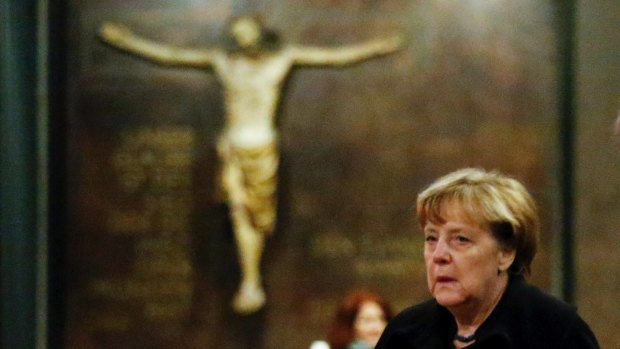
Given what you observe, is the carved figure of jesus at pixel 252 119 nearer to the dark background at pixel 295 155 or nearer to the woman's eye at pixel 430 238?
the dark background at pixel 295 155

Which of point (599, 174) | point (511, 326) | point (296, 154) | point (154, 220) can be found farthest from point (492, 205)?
point (154, 220)

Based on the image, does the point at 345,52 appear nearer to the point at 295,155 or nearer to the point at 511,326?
the point at 295,155

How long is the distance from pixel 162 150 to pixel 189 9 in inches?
37.8

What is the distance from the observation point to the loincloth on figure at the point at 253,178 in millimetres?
7410

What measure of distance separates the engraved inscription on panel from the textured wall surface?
257cm

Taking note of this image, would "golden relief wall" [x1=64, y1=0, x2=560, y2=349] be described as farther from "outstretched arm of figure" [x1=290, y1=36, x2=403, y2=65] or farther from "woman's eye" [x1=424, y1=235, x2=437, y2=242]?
"woman's eye" [x1=424, y1=235, x2=437, y2=242]

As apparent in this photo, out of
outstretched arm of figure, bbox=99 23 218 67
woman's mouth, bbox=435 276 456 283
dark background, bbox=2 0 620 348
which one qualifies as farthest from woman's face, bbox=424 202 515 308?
outstretched arm of figure, bbox=99 23 218 67

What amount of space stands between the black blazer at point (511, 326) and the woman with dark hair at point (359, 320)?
2711mm

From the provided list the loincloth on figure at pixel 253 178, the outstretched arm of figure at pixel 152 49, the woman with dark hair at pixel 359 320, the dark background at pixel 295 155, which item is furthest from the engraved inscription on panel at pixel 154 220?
the woman with dark hair at pixel 359 320

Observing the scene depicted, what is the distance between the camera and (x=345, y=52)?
24.6 feet

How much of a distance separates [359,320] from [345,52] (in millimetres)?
2883

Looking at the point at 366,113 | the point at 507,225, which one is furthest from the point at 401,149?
the point at 507,225

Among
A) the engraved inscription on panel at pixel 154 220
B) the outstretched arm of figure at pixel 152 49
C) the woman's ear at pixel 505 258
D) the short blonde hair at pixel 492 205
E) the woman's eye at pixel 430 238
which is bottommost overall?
the engraved inscription on panel at pixel 154 220

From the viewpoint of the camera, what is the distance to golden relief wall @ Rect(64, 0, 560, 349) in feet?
24.6
